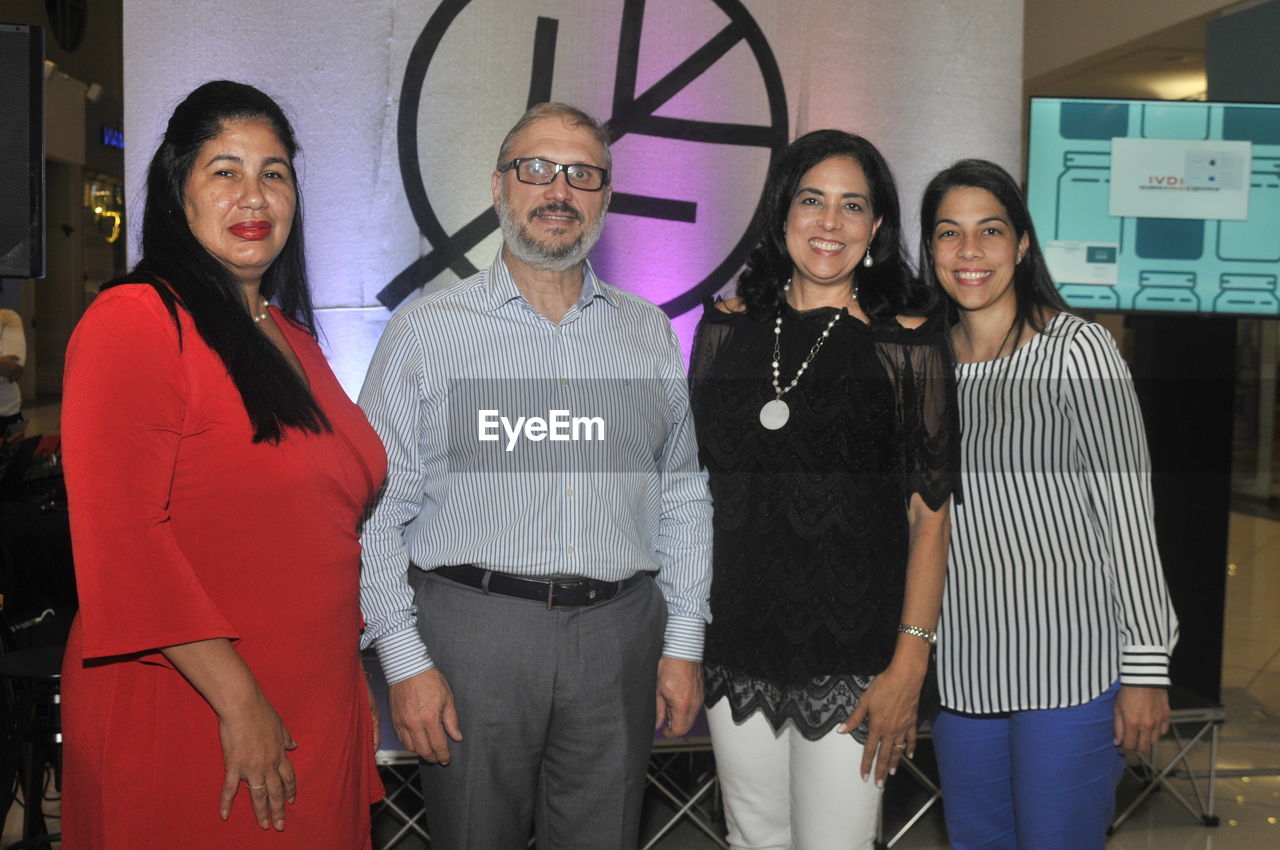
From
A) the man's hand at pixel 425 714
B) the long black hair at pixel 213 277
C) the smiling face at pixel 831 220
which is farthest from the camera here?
the smiling face at pixel 831 220

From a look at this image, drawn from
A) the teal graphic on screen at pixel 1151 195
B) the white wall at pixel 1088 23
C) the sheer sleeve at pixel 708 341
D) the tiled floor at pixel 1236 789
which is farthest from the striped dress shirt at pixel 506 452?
the white wall at pixel 1088 23

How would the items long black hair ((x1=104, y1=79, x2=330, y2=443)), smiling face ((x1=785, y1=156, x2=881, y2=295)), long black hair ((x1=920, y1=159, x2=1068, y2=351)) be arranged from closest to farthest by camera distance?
long black hair ((x1=104, y1=79, x2=330, y2=443))
smiling face ((x1=785, y1=156, x2=881, y2=295))
long black hair ((x1=920, y1=159, x2=1068, y2=351))

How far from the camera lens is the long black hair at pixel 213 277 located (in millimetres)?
1549

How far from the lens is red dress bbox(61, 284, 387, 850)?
4.64ft

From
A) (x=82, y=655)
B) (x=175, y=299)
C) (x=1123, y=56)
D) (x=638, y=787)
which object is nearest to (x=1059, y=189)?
(x=638, y=787)

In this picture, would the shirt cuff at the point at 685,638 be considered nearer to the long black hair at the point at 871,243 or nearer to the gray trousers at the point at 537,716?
the gray trousers at the point at 537,716

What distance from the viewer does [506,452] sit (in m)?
1.96

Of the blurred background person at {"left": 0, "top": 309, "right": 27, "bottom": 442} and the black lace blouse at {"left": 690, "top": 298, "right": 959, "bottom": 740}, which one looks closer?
the black lace blouse at {"left": 690, "top": 298, "right": 959, "bottom": 740}

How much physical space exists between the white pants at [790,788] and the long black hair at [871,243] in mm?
787

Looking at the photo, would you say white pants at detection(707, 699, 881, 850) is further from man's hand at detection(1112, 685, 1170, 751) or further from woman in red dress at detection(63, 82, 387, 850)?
woman in red dress at detection(63, 82, 387, 850)

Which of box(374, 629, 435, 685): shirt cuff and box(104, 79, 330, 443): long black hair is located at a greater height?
box(104, 79, 330, 443): long black hair

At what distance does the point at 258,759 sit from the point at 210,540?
12.5 inches

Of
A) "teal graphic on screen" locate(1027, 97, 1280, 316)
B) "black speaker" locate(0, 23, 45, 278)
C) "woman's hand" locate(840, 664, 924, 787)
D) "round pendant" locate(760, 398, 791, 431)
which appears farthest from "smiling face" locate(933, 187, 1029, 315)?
"black speaker" locate(0, 23, 45, 278)

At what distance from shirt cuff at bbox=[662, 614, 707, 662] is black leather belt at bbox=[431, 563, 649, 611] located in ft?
0.66
